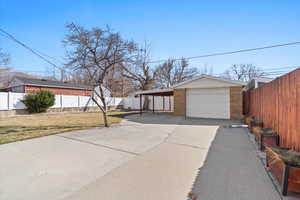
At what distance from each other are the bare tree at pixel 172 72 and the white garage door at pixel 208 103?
13524mm

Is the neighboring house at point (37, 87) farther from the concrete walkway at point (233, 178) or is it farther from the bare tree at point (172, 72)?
the concrete walkway at point (233, 178)

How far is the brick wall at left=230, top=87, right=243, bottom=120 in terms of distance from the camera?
33.1ft

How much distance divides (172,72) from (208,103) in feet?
54.0

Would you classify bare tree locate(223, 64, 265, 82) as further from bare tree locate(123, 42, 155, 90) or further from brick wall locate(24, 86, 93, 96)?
brick wall locate(24, 86, 93, 96)

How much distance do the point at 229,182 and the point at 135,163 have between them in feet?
5.76

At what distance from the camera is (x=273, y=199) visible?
2.00m

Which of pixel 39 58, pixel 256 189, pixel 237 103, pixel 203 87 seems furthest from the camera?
pixel 39 58

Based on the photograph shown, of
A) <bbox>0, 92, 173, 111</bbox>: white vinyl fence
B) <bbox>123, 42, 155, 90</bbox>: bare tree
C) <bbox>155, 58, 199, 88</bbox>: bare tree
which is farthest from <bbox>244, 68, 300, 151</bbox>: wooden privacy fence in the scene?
<bbox>155, 58, 199, 88</bbox>: bare tree

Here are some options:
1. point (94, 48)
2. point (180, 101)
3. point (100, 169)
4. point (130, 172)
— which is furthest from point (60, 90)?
point (130, 172)

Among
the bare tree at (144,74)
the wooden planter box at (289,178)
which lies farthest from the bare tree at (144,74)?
the wooden planter box at (289,178)

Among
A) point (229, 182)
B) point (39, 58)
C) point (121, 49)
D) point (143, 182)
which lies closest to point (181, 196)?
point (143, 182)

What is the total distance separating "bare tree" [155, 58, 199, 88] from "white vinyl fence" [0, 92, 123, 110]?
25.7 ft

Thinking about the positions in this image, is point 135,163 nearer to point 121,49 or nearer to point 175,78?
point 121,49

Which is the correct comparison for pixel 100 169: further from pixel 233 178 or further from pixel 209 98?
pixel 209 98
